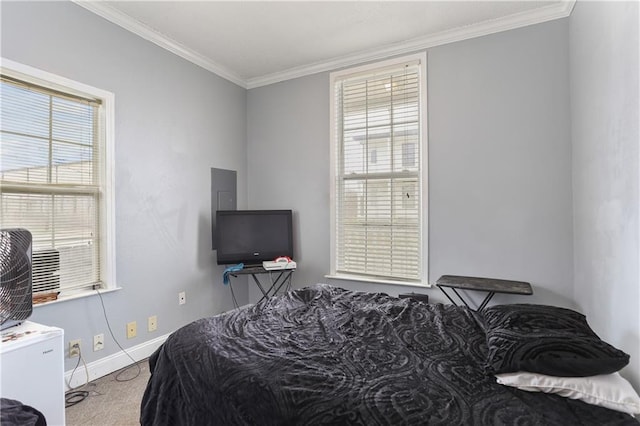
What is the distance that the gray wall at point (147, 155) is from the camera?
2.26 m

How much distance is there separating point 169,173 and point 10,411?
7.18 ft

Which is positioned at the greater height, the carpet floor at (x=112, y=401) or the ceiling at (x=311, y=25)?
the ceiling at (x=311, y=25)

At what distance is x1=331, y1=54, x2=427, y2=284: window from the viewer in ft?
10.1

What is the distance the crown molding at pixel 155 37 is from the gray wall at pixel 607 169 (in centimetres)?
308

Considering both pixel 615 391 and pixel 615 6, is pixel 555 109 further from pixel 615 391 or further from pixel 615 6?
pixel 615 391

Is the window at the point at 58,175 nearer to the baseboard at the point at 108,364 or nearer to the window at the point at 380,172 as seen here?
the baseboard at the point at 108,364

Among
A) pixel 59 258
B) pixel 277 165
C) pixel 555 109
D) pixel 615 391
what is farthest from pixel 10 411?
pixel 555 109

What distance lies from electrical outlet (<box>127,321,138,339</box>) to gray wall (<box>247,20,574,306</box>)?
6.68 ft

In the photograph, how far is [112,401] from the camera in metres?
2.22

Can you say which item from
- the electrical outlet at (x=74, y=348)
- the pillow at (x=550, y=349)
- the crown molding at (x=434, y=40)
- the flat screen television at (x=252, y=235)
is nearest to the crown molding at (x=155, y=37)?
the crown molding at (x=434, y=40)

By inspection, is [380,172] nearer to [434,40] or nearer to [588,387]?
[434,40]

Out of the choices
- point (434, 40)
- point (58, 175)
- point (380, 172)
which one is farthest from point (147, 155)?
point (434, 40)

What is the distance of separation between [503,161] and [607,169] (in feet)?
3.15

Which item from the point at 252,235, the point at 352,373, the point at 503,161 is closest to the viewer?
the point at 352,373
